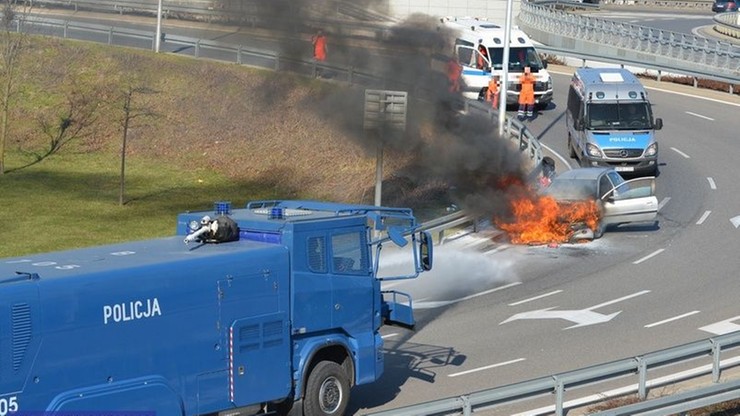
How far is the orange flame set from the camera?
2922cm

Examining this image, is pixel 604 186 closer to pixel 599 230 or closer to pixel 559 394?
pixel 599 230

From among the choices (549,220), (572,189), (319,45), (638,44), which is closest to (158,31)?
(319,45)

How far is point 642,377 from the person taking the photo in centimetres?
1617

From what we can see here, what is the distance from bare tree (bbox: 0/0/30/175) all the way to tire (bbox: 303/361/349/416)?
29.2m

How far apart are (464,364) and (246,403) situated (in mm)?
5550

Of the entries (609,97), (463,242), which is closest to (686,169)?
(609,97)

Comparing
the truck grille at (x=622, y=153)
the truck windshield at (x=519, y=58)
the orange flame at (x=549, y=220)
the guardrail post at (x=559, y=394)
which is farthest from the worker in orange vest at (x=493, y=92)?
the guardrail post at (x=559, y=394)

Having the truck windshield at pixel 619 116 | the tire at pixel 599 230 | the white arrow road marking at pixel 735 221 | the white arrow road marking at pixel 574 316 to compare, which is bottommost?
the white arrow road marking at pixel 574 316

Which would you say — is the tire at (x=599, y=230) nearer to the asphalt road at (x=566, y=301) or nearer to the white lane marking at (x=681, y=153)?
the asphalt road at (x=566, y=301)

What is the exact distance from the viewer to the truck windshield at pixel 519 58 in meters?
44.8

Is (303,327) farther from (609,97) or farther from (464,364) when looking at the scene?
(609,97)

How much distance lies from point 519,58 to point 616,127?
1016 centimetres

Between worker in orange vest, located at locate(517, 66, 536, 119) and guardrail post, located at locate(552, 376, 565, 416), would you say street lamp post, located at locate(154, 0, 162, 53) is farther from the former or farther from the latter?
guardrail post, located at locate(552, 376, 565, 416)

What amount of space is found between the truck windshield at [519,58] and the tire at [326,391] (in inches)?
1174
